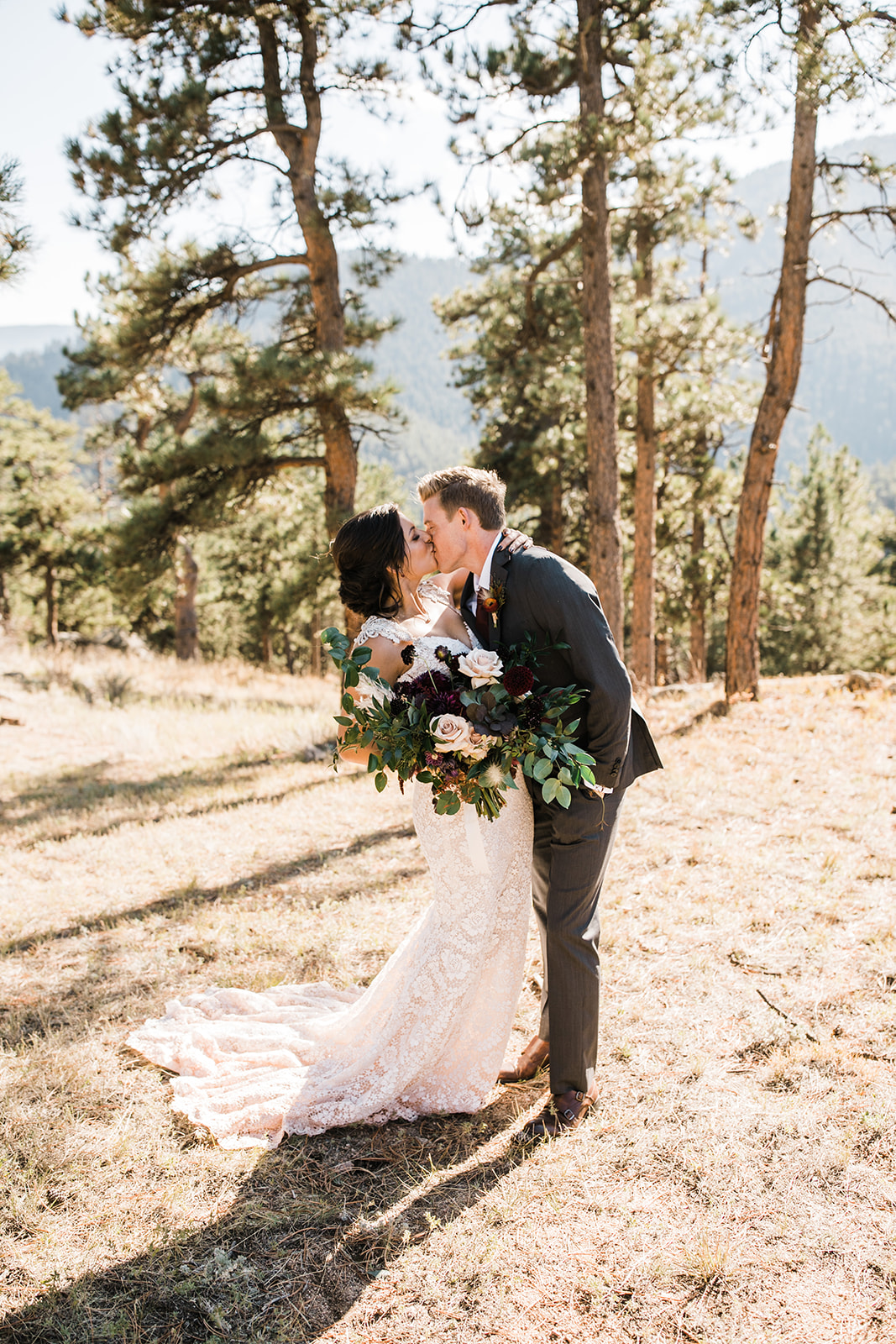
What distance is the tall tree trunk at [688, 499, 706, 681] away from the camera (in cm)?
1989

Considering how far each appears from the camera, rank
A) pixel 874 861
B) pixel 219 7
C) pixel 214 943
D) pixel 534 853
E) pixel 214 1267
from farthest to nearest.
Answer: pixel 219 7
pixel 874 861
pixel 214 943
pixel 534 853
pixel 214 1267

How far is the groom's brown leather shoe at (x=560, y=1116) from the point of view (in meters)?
3.02

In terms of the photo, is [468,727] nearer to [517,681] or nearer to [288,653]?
[517,681]

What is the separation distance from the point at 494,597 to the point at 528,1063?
6.43 ft

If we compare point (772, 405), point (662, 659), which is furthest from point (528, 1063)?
point (662, 659)

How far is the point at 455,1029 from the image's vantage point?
3197 mm

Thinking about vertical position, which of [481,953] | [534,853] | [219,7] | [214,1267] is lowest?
[214,1267]

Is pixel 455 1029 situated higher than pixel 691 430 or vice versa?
pixel 691 430

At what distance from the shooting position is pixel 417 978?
10.5 feet

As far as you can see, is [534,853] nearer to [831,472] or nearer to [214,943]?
[214,943]

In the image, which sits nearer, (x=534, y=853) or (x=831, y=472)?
(x=534, y=853)

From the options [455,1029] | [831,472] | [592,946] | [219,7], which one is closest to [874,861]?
[592,946]

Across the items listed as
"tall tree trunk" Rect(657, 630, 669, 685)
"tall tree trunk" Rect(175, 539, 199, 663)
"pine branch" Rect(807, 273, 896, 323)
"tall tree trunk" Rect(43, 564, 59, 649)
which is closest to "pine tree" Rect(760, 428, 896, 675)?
"tall tree trunk" Rect(657, 630, 669, 685)

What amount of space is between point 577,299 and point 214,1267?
36.7ft
